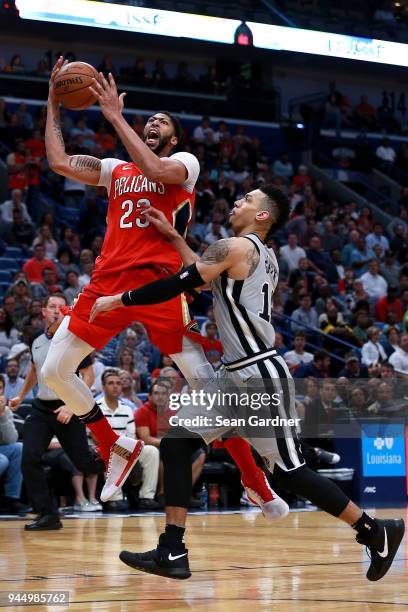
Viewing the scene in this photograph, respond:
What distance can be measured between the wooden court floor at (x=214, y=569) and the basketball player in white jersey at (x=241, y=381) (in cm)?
25

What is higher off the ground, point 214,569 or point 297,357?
point 297,357

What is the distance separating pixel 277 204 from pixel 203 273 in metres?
0.75

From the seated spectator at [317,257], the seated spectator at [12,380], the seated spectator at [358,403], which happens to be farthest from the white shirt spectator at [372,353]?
the seated spectator at [12,380]

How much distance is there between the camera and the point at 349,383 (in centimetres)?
Result: 1395

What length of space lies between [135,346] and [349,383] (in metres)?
2.91

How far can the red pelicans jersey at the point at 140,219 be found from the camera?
621 cm

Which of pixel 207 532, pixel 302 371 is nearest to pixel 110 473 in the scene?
pixel 207 532

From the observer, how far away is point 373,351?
53.0 feet

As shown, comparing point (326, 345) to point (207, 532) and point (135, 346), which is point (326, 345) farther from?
point (207, 532)

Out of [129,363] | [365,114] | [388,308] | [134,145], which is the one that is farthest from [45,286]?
[365,114]

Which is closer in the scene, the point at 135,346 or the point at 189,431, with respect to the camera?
the point at 189,431

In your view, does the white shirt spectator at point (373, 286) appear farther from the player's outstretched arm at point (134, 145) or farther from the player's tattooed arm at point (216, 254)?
the player's tattooed arm at point (216, 254)

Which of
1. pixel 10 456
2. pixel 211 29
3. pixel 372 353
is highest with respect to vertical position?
pixel 211 29

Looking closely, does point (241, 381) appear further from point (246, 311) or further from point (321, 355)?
point (321, 355)
